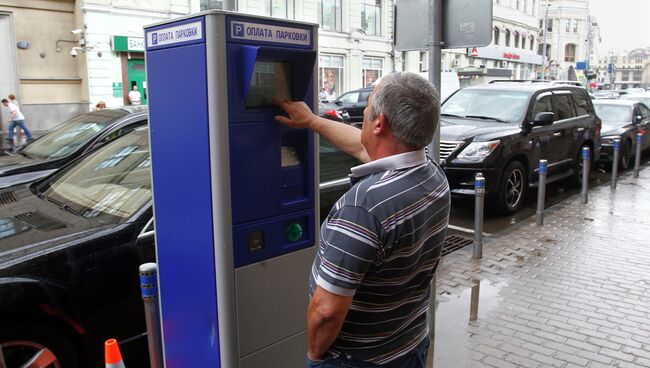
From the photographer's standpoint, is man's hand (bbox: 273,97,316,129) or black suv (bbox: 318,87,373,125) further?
black suv (bbox: 318,87,373,125)

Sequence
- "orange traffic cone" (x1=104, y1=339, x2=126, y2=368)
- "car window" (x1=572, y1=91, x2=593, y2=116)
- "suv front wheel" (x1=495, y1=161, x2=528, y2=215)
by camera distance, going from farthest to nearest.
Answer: "car window" (x1=572, y1=91, x2=593, y2=116) < "suv front wheel" (x1=495, y1=161, x2=528, y2=215) < "orange traffic cone" (x1=104, y1=339, x2=126, y2=368)

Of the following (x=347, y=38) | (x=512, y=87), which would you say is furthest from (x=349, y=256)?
(x=347, y=38)

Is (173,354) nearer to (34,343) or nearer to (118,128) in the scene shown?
(34,343)

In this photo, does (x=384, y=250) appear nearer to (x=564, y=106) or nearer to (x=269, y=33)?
(x=269, y=33)

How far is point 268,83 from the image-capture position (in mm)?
2484

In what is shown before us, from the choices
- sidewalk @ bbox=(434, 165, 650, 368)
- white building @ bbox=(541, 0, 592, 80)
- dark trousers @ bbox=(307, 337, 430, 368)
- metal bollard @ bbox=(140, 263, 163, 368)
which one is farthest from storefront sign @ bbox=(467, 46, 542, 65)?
dark trousers @ bbox=(307, 337, 430, 368)

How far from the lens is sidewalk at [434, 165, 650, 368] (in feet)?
12.7

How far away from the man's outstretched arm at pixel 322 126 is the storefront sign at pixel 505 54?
3953 centimetres

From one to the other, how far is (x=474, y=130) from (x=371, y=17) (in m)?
27.7

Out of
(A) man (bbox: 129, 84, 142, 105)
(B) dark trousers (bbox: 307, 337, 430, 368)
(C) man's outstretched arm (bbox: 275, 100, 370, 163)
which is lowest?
(B) dark trousers (bbox: 307, 337, 430, 368)

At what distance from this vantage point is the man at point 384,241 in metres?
1.70

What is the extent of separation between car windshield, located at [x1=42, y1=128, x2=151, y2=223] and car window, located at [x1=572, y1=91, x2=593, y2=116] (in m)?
8.50

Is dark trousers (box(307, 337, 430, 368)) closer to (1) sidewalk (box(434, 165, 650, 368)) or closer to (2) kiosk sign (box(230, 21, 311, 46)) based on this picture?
(2) kiosk sign (box(230, 21, 311, 46))

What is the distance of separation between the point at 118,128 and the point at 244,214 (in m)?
4.69
